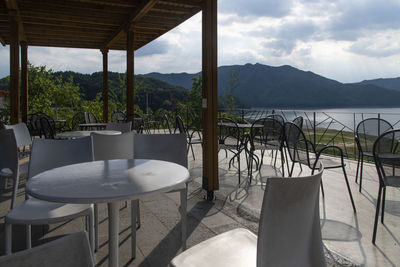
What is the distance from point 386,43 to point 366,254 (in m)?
5.42

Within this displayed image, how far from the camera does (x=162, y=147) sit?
2.48 m

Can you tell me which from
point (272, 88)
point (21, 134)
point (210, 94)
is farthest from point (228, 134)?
point (272, 88)

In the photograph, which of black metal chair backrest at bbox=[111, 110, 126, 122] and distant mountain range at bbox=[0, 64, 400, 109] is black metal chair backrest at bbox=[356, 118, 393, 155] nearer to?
black metal chair backrest at bbox=[111, 110, 126, 122]

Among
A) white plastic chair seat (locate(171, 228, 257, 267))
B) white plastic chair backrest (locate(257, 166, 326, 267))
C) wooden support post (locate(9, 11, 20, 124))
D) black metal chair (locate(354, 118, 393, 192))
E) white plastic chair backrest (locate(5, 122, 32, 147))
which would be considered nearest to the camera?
white plastic chair backrest (locate(257, 166, 326, 267))

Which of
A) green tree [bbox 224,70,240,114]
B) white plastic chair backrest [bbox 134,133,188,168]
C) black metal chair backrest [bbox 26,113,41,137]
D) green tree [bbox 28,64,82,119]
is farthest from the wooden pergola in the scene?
green tree [bbox 224,70,240,114]

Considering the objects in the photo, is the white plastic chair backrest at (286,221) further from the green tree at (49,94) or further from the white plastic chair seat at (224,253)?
the green tree at (49,94)

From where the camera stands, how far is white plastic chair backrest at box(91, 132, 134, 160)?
2.43 m

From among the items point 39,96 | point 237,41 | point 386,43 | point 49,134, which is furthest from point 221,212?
point 39,96

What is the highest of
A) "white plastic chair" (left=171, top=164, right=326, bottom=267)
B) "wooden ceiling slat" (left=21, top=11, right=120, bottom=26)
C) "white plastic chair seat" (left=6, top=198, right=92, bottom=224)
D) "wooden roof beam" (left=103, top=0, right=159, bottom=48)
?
"wooden ceiling slat" (left=21, top=11, right=120, bottom=26)

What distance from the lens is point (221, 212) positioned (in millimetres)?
2695

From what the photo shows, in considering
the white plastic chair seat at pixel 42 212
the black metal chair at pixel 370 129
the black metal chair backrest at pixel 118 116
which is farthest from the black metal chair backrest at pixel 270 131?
the black metal chair backrest at pixel 118 116

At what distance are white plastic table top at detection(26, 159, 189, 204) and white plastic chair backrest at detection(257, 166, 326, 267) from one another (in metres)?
0.49

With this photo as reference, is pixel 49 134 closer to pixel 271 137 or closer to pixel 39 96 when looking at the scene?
pixel 271 137

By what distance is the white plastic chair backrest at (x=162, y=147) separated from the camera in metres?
2.43
